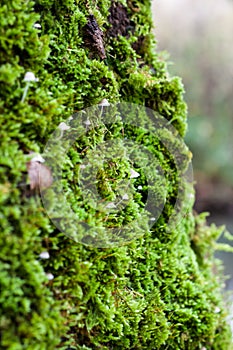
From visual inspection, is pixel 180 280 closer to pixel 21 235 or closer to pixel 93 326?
pixel 93 326

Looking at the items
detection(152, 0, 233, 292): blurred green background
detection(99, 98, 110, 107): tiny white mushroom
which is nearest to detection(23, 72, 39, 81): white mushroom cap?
detection(99, 98, 110, 107): tiny white mushroom

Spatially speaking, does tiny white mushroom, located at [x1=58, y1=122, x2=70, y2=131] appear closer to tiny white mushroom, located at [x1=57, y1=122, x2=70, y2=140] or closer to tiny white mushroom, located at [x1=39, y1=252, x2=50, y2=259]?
A: tiny white mushroom, located at [x1=57, y1=122, x2=70, y2=140]

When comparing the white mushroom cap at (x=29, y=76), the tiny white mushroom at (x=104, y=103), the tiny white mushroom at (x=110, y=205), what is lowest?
the tiny white mushroom at (x=110, y=205)

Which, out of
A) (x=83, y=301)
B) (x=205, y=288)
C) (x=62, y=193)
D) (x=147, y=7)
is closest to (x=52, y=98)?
(x=62, y=193)

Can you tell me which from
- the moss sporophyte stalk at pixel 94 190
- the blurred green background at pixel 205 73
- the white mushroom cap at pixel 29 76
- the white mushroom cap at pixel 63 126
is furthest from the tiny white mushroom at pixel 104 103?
the blurred green background at pixel 205 73

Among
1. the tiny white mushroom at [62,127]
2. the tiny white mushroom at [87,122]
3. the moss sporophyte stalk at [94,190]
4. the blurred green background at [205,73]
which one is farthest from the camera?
the blurred green background at [205,73]

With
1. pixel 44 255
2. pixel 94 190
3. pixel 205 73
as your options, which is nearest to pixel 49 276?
pixel 44 255

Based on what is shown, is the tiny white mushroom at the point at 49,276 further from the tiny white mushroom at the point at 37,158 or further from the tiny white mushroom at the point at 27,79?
the tiny white mushroom at the point at 27,79

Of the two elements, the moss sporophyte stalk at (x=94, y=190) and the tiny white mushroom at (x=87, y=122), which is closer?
the moss sporophyte stalk at (x=94, y=190)
